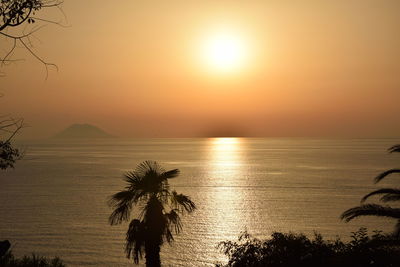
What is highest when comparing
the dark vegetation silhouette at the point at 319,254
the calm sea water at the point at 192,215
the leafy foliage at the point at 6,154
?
the calm sea water at the point at 192,215

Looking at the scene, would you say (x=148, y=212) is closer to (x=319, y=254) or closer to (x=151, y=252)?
(x=151, y=252)

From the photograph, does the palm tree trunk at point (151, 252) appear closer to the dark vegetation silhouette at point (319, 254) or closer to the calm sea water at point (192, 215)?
the dark vegetation silhouette at point (319, 254)

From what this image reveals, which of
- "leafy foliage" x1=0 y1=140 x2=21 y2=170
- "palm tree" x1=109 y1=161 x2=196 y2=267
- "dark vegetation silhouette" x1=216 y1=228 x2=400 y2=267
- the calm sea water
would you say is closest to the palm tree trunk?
"palm tree" x1=109 y1=161 x2=196 y2=267

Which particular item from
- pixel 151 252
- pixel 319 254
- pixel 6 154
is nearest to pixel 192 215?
pixel 151 252

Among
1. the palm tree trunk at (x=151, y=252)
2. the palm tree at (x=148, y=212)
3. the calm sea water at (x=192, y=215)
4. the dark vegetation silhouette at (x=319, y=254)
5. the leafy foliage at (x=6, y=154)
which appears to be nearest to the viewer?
the leafy foliage at (x=6, y=154)

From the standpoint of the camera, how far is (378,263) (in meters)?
16.8

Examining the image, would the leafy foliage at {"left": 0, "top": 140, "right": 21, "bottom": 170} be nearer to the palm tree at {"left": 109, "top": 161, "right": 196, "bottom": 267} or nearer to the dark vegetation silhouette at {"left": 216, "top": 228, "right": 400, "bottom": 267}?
the dark vegetation silhouette at {"left": 216, "top": 228, "right": 400, "bottom": 267}

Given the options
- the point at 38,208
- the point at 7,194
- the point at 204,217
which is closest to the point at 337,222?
the point at 204,217

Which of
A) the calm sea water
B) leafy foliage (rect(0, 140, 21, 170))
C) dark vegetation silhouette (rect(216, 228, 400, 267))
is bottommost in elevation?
dark vegetation silhouette (rect(216, 228, 400, 267))

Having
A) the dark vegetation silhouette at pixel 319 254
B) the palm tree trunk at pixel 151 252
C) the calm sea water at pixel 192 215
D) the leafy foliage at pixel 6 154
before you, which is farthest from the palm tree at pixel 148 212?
the calm sea water at pixel 192 215

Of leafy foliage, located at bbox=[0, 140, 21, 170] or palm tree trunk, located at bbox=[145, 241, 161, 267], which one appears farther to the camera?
palm tree trunk, located at bbox=[145, 241, 161, 267]

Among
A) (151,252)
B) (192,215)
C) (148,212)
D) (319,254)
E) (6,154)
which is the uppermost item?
(192,215)

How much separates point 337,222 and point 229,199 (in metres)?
36.0

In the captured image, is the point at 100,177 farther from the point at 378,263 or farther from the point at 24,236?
the point at 378,263
